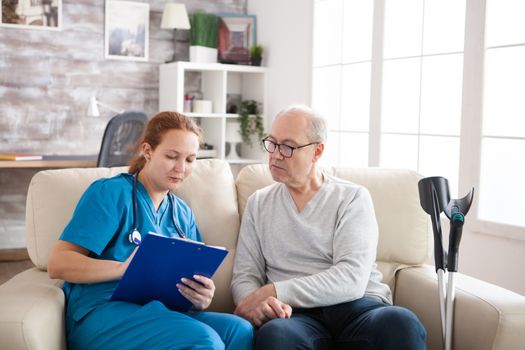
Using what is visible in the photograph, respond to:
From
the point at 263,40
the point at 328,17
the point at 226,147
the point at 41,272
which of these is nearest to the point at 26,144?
the point at 226,147

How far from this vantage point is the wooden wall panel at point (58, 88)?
16.5ft

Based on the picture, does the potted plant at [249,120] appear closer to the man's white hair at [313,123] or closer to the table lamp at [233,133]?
the table lamp at [233,133]

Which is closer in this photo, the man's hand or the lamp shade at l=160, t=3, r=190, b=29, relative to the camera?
the man's hand

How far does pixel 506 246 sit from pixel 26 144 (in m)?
3.44

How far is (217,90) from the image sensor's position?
5516 millimetres

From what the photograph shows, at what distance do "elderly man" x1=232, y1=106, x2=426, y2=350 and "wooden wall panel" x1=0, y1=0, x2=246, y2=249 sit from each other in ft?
10.4

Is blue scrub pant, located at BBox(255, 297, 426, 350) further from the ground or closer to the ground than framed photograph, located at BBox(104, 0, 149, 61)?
closer to the ground

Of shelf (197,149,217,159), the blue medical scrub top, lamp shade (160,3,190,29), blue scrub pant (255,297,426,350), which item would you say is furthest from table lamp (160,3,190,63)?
blue scrub pant (255,297,426,350)

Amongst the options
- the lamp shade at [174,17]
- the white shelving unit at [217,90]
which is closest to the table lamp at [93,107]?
the white shelving unit at [217,90]

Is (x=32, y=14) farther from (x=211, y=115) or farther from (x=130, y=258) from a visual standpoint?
(x=130, y=258)

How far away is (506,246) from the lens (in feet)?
11.2

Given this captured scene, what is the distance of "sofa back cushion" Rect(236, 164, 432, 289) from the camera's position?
2529mm

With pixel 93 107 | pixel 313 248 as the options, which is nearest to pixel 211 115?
pixel 93 107

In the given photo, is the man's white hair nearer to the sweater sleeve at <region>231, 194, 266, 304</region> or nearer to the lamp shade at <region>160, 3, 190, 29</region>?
the sweater sleeve at <region>231, 194, 266, 304</region>
